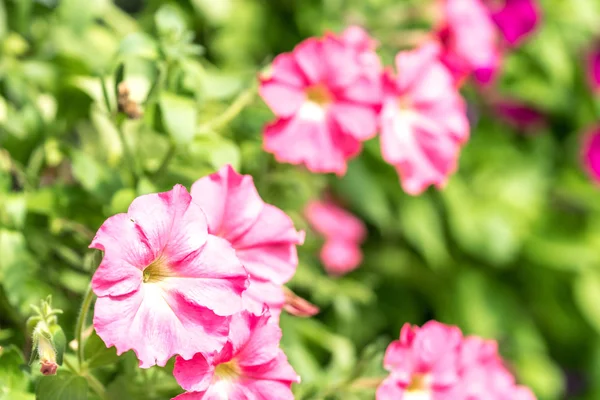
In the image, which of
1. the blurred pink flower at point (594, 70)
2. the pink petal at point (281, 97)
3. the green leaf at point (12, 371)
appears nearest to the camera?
the green leaf at point (12, 371)

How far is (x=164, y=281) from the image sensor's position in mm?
672

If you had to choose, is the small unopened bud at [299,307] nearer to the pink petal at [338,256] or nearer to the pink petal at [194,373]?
the pink petal at [194,373]

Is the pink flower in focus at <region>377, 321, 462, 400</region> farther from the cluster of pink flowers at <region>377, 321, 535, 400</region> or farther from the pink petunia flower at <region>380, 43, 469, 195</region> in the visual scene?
the pink petunia flower at <region>380, 43, 469, 195</region>

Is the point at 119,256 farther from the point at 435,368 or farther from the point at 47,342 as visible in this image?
the point at 435,368

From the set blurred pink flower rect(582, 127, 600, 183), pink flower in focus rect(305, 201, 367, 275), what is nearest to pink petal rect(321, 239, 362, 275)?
pink flower in focus rect(305, 201, 367, 275)

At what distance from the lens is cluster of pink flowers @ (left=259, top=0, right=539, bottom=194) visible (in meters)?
0.97

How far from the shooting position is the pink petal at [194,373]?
634 millimetres

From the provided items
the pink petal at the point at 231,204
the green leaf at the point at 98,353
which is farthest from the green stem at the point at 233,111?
the green leaf at the point at 98,353

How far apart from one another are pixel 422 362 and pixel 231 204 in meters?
0.26

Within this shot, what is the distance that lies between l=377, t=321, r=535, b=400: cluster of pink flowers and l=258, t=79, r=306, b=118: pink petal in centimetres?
30

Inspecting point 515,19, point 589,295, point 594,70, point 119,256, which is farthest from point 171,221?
point 594,70

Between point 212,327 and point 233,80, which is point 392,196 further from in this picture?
point 212,327

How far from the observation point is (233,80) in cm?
103

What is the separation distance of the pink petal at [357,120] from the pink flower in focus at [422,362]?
257mm
